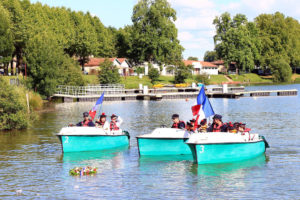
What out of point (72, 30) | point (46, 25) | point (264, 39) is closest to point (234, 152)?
point (46, 25)

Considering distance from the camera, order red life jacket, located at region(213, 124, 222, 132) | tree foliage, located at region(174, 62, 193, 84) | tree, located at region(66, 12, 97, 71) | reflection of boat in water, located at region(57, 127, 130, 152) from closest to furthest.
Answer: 1. red life jacket, located at region(213, 124, 222, 132)
2. reflection of boat in water, located at region(57, 127, 130, 152)
3. tree, located at region(66, 12, 97, 71)
4. tree foliage, located at region(174, 62, 193, 84)

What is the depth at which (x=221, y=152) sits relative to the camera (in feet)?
78.2

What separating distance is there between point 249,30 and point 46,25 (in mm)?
72816

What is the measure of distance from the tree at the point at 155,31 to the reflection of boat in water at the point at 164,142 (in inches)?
3752

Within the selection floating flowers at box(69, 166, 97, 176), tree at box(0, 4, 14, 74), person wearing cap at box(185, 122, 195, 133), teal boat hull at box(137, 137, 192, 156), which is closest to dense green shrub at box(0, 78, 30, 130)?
teal boat hull at box(137, 137, 192, 156)

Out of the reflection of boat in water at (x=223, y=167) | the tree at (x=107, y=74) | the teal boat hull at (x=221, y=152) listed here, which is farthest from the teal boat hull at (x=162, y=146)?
the tree at (x=107, y=74)

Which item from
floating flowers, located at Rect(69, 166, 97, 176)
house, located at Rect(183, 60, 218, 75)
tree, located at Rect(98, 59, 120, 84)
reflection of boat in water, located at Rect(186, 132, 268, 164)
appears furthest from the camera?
house, located at Rect(183, 60, 218, 75)

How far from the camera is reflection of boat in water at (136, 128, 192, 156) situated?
25594 mm

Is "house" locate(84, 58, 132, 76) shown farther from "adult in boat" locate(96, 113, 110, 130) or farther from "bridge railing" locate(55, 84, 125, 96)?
"adult in boat" locate(96, 113, 110, 130)

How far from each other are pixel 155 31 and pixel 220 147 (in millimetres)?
100273

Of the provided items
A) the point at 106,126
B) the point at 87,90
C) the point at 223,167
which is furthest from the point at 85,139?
the point at 87,90

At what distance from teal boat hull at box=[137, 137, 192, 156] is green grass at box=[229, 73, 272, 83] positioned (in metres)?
120

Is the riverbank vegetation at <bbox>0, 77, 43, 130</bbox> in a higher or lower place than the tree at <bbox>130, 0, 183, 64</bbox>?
lower

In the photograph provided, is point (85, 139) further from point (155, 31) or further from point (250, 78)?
point (250, 78)
